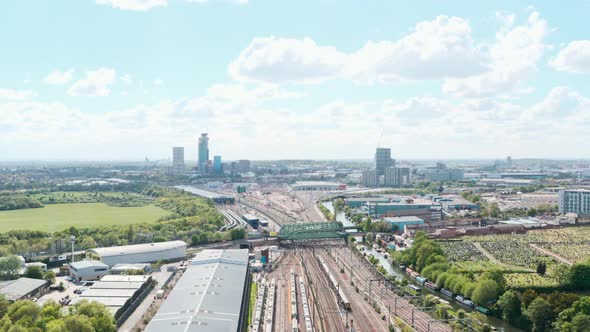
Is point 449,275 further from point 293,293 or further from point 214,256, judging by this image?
point 214,256

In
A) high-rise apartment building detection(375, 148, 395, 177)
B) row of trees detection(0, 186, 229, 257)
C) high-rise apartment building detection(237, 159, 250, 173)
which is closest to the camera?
row of trees detection(0, 186, 229, 257)

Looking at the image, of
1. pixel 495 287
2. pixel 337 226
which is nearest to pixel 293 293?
pixel 495 287

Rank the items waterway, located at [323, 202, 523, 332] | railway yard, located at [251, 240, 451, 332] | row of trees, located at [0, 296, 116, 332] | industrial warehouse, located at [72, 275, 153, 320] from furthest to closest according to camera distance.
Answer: industrial warehouse, located at [72, 275, 153, 320]
waterway, located at [323, 202, 523, 332]
railway yard, located at [251, 240, 451, 332]
row of trees, located at [0, 296, 116, 332]

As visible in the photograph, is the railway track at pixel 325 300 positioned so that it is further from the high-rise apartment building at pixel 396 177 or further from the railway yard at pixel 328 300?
the high-rise apartment building at pixel 396 177

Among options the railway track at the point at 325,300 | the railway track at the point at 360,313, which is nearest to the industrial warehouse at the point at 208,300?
the railway track at the point at 325,300

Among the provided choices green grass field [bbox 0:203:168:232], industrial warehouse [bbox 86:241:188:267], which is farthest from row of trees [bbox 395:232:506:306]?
green grass field [bbox 0:203:168:232]

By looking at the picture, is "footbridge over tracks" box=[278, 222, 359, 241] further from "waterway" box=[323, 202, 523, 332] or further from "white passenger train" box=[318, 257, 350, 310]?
"white passenger train" box=[318, 257, 350, 310]

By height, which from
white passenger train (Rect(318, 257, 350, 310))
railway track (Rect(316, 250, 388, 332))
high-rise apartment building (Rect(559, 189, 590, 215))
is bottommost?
railway track (Rect(316, 250, 388, 332))
